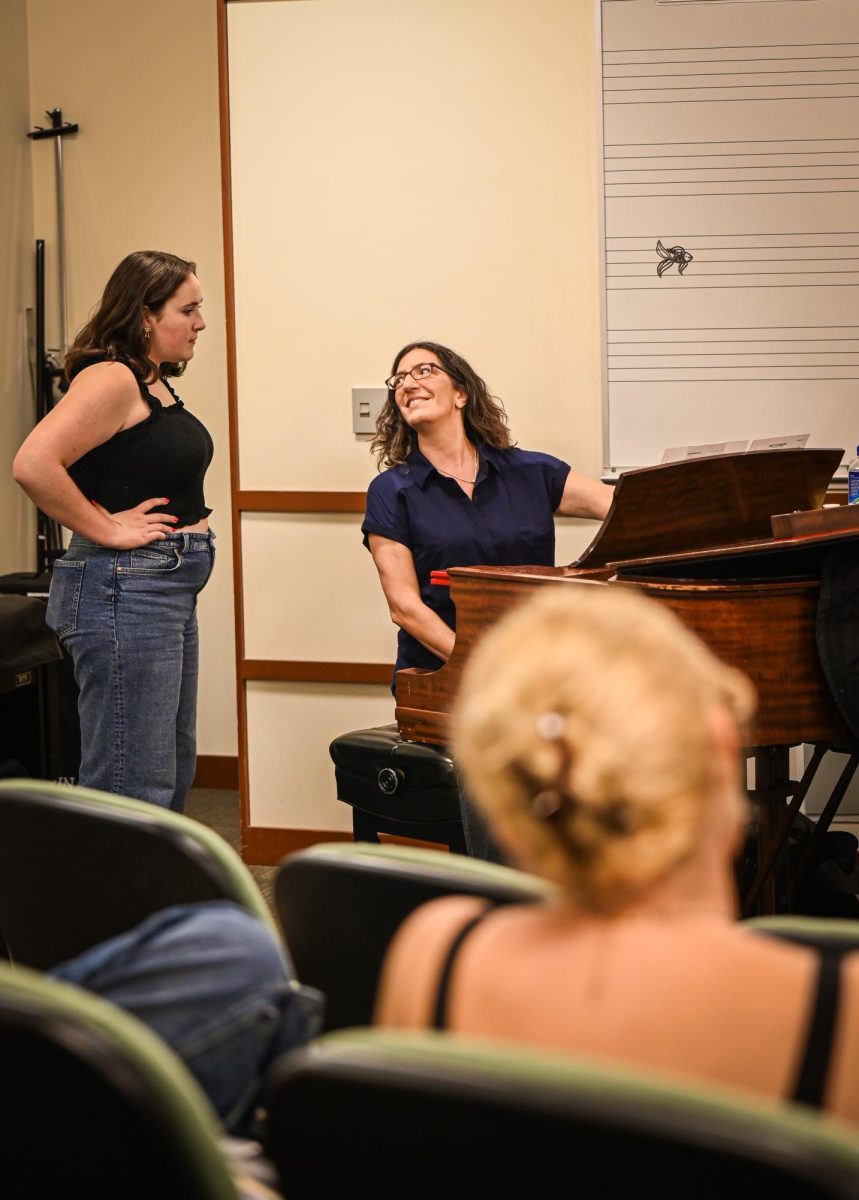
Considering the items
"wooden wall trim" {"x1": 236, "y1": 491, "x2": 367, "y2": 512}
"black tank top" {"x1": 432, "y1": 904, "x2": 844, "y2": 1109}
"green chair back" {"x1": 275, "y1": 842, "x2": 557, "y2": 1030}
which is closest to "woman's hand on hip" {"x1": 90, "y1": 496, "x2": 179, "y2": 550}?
"wooden wall trim" {"x1": 236, "y1": 491, "x2": 367, "y2": 512}

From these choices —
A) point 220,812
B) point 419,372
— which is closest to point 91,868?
point 419,372

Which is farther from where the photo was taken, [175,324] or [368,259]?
[368,259]

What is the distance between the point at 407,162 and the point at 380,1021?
3240 millimetres

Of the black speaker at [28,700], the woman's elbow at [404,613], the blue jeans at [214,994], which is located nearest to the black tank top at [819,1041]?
the blue jeans at [214,994]

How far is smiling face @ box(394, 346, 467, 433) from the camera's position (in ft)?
10.6

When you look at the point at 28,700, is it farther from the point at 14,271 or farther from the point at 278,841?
the point at 14,271

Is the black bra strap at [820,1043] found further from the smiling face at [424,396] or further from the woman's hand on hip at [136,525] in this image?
the smiling face at [424,396]

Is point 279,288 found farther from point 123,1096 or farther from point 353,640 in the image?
point 123,1096

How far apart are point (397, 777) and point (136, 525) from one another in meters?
0.79

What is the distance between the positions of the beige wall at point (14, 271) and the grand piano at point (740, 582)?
2.42 m

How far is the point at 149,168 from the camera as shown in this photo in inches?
189

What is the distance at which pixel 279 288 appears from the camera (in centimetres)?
389

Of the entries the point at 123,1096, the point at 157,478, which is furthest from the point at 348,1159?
the point at 157,478

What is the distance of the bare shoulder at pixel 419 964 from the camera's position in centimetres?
88
